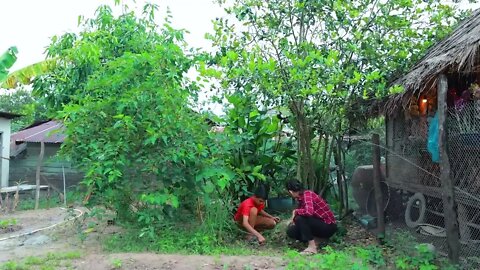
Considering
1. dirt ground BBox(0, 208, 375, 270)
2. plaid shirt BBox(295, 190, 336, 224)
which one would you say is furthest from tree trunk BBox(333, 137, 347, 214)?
plaid shirt BBox(295, 190, 336, 224)

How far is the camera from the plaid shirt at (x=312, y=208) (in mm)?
6703

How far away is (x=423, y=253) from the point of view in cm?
549

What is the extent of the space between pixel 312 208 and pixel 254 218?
1073mm

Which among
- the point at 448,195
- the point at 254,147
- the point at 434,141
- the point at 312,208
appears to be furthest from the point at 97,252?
the point at 434,141

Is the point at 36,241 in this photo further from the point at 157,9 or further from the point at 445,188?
the point at 445,188

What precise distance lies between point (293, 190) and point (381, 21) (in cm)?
311

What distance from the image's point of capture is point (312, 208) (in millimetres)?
6707

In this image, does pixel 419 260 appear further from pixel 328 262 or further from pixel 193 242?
pixel 193 242

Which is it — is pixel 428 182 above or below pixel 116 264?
above

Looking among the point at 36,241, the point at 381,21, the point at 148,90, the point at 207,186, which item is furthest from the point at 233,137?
the point at 36,241

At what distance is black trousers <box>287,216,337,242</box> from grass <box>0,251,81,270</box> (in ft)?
9.99

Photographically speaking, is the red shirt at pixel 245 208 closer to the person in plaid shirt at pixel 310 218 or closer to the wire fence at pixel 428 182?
the person in plaid shirt at pixel 310 218

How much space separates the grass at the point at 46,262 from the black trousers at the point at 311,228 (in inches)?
120

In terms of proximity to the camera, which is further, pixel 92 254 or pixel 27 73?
pixel 27 73
